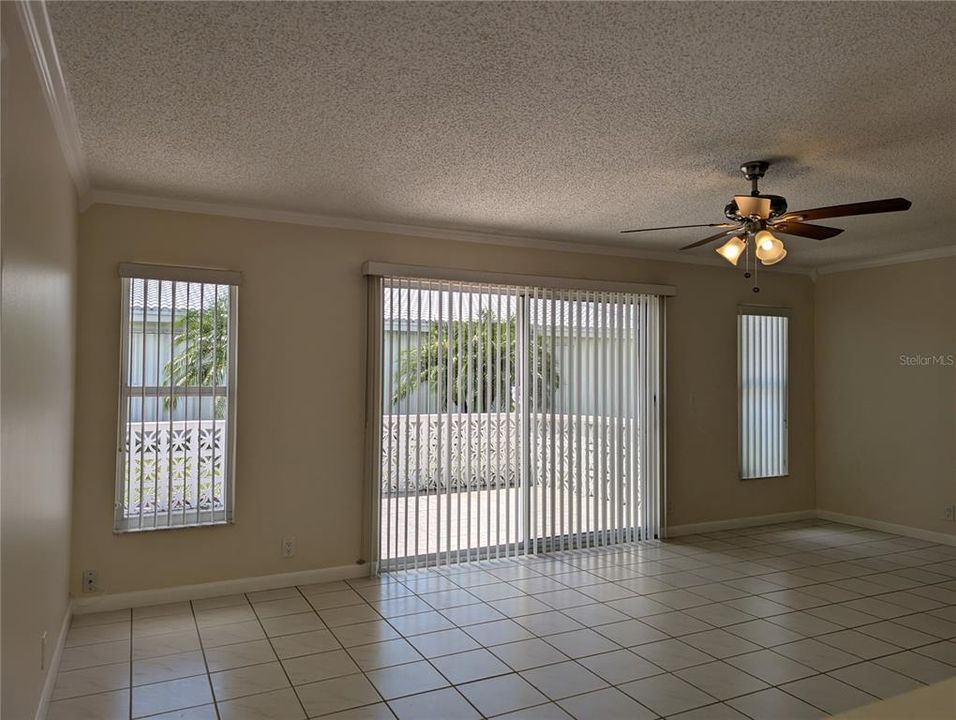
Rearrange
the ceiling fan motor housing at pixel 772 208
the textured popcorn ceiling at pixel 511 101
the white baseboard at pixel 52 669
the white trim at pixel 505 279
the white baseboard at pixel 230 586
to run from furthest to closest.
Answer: the white trim at pixel 505 279
the white baseboard at pixel 230 586
the ceiling fan motor housing at pixel 772 208
the white baseboard at pixel 52 669
the textured popcorn ceiling at pixel 511 101

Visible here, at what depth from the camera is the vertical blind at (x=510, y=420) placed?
493 cm

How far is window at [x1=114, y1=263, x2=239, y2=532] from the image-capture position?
13.6 feet

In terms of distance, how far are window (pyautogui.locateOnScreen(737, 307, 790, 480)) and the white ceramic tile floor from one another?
1589 millimetres

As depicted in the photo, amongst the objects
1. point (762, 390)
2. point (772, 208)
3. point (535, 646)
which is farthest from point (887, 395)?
point (535, 646)

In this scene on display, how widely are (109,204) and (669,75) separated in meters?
3.33

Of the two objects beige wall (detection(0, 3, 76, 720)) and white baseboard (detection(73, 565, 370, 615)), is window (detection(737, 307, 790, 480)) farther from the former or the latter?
beige wall (detection(0, 3, 76, 720))

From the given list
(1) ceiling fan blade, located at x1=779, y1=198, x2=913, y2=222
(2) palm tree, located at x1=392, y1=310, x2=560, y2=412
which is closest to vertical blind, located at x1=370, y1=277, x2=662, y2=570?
(2) palm tree, located at x1=392, y1=310, x2=560, y2=412

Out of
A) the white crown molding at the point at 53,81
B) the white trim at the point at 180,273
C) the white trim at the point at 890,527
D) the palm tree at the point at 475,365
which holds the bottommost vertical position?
the white trim at the point at 890,527

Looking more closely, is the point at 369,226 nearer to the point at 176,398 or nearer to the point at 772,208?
the point at 176,398

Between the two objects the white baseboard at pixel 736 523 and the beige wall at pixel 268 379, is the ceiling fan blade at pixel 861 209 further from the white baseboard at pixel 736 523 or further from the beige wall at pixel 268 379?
the white baseboard at pixel 736 523

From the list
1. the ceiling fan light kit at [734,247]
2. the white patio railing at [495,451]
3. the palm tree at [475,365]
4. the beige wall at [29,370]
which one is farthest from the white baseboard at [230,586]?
the ceiling fan light kit at [734,247]

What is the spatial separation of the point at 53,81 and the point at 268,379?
7.64ft

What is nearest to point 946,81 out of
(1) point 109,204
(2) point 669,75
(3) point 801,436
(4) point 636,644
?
(2) point 669,75

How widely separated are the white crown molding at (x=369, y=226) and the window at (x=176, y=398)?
405mm
